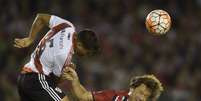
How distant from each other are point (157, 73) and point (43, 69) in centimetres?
635

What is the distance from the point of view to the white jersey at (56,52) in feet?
27.3

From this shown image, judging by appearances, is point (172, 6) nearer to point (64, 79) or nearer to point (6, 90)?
point (6, 90)

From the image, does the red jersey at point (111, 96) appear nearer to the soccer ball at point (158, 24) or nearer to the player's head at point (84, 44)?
the player's head at point (84, 44)

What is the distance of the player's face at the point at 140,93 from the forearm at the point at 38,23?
120cm

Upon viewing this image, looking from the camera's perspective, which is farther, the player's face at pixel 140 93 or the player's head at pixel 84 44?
the player's face at pixel 140 93

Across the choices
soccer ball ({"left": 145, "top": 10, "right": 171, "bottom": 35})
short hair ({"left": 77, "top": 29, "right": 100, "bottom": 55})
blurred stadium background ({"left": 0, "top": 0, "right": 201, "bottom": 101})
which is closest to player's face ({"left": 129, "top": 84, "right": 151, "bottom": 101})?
short hair ({"left": 77, "top": 29, "right": 100, "bottom": 55})

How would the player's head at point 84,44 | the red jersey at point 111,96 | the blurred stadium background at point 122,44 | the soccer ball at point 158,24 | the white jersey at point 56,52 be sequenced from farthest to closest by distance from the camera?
1. the blurred stadium background at point 122,44
2. the soccer ball at point 158,24
3. the red jersey at point 111,96
4. the player's head at point 84,44
5. the white jersey at point 56,52

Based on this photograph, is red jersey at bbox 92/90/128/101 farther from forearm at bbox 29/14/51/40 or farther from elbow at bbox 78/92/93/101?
forearm at bbox 29/14/51/40

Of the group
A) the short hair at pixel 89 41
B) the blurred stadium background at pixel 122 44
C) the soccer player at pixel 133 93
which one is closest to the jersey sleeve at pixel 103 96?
the soccer player at pixel 133 93

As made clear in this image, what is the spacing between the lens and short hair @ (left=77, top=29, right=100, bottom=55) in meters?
8.42

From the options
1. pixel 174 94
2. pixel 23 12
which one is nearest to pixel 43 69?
pixel 174 94

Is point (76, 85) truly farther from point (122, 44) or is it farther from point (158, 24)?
point (122, 44)

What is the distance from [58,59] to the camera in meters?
8.34

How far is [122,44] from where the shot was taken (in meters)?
15.5
